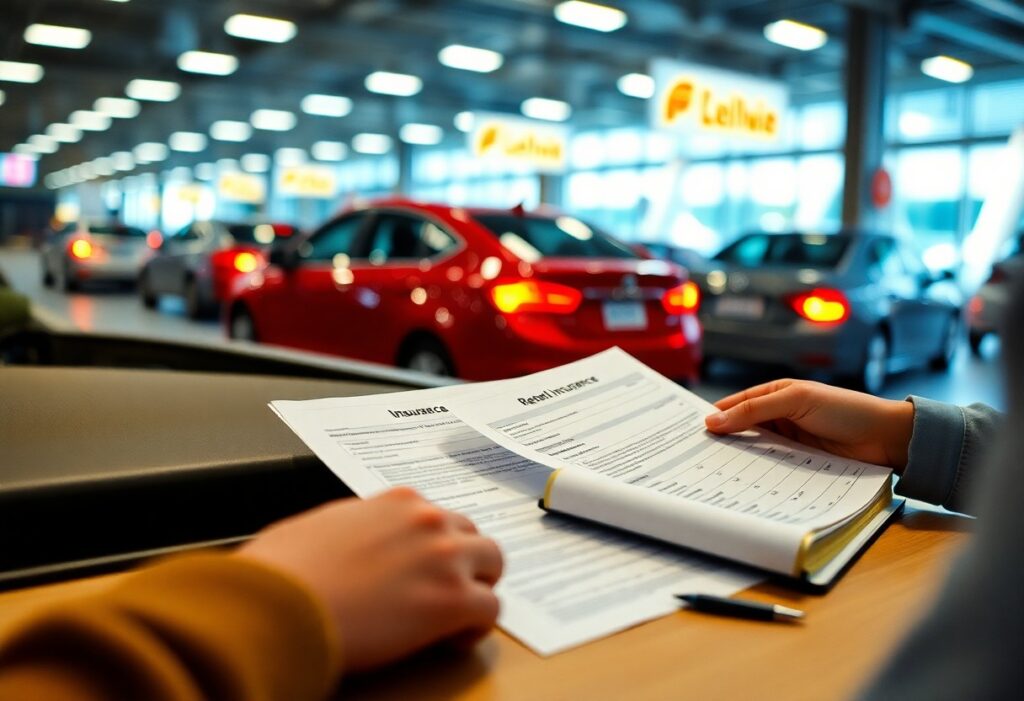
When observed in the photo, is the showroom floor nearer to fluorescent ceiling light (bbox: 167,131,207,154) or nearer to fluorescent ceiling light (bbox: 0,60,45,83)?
fluorescent ceiling light (bbox: 0,60,45,83)

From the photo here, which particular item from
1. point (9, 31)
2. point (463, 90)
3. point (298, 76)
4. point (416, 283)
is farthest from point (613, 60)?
point (416, 283)

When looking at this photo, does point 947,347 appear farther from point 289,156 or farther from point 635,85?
point 289,156

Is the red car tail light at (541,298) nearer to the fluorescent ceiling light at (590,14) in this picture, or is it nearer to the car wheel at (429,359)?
the car wheel at (429,359)

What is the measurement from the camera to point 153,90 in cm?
2106

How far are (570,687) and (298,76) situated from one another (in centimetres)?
2103

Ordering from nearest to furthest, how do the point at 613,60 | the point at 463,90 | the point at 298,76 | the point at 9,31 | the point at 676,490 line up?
the point at 676,490 < the point at 9,31 < the point at 613,60 < the point at 298,76 < the point at 463,90

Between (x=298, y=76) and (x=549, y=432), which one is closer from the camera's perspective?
(x=549, y=432)

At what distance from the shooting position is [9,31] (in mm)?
14859

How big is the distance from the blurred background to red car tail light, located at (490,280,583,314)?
0.04ft

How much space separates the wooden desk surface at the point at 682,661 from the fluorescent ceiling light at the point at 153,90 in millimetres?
21273

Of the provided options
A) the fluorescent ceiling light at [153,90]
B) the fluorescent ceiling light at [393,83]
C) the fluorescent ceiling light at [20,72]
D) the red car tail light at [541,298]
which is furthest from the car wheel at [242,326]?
the fluorescent ceiling light at [153,90]

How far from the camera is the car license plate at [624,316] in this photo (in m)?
4.63

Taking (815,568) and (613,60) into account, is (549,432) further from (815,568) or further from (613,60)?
(613,60)

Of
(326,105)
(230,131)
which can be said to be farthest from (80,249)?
(230,131)
